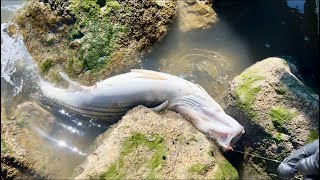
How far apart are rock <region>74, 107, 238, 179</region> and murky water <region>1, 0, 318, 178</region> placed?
75 cm

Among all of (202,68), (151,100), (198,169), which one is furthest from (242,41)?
(198,169)

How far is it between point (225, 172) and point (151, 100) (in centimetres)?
143

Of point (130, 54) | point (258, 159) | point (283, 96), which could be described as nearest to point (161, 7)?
point (130, 54)

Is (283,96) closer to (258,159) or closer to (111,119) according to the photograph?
(258,159)

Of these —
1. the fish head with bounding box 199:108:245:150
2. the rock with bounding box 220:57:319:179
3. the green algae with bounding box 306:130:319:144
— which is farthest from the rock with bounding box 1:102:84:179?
the green algae with bounding box 306:130:319:144

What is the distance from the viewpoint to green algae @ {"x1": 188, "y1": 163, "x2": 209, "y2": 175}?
5.09 m

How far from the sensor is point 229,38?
698 cm

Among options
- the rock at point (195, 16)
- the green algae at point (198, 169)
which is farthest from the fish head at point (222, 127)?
the rock at point (195, 16)

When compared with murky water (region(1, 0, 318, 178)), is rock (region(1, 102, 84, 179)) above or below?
below

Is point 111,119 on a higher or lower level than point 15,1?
lower

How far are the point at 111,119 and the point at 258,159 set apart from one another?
2.17 meters

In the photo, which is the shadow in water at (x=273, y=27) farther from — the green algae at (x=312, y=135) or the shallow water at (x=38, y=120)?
the shallow water at (x=38, y=120)

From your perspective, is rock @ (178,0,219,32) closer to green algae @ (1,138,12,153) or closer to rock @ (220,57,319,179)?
rock @ (220,57,319,179)

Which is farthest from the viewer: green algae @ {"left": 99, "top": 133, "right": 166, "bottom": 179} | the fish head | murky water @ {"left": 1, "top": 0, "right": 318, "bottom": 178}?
murky water @ {"left": 1, "top": 0, "right": 318, "bottom": 178}
